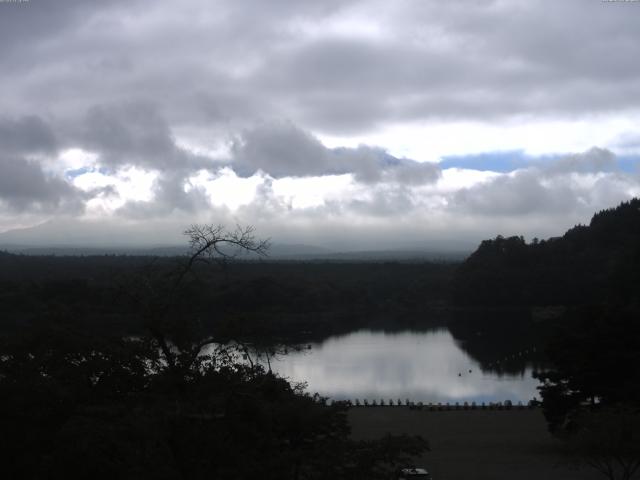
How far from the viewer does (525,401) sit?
2255 centimetres

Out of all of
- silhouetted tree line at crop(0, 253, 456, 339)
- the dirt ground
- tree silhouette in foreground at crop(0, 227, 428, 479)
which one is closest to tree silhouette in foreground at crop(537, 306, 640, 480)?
the dirt ground

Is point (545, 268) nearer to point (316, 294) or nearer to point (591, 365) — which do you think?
point (316, 294)

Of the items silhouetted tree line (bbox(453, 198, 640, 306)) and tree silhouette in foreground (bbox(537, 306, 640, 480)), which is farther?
silhouetted tree line (bbox(453, 198, 640, 306))

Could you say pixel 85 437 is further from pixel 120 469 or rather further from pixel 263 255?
pixel 263 255

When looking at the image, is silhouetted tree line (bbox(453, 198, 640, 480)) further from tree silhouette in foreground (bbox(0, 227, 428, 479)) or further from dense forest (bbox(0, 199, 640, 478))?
tree silhouette in foreground (bbox(0, 227, 428, 479))

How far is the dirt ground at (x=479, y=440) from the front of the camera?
12.1 metres

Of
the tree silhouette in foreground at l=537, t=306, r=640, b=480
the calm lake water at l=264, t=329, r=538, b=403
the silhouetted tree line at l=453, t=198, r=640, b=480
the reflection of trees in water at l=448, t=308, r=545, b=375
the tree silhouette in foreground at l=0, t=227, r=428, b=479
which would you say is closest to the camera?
the tree silhouette in foreground at l=0, t=227, r=428, b=479

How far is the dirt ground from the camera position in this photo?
39.8ft

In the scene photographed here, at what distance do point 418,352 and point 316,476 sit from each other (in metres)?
29.9

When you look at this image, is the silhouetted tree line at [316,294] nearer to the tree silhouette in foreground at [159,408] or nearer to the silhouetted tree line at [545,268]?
the silhouetted tree line at [545,268]

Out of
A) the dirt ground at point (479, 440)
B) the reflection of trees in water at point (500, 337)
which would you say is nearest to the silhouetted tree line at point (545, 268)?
the reflection of trees in water at point (500, 337)

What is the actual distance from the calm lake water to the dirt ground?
Result: 339cm

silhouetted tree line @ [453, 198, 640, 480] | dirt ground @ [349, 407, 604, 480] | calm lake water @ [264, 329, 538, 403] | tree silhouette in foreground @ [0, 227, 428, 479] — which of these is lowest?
calm lake water @ [264, 329, 538, 403]

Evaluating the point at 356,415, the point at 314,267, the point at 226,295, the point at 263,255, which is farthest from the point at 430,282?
the point at 263,255
